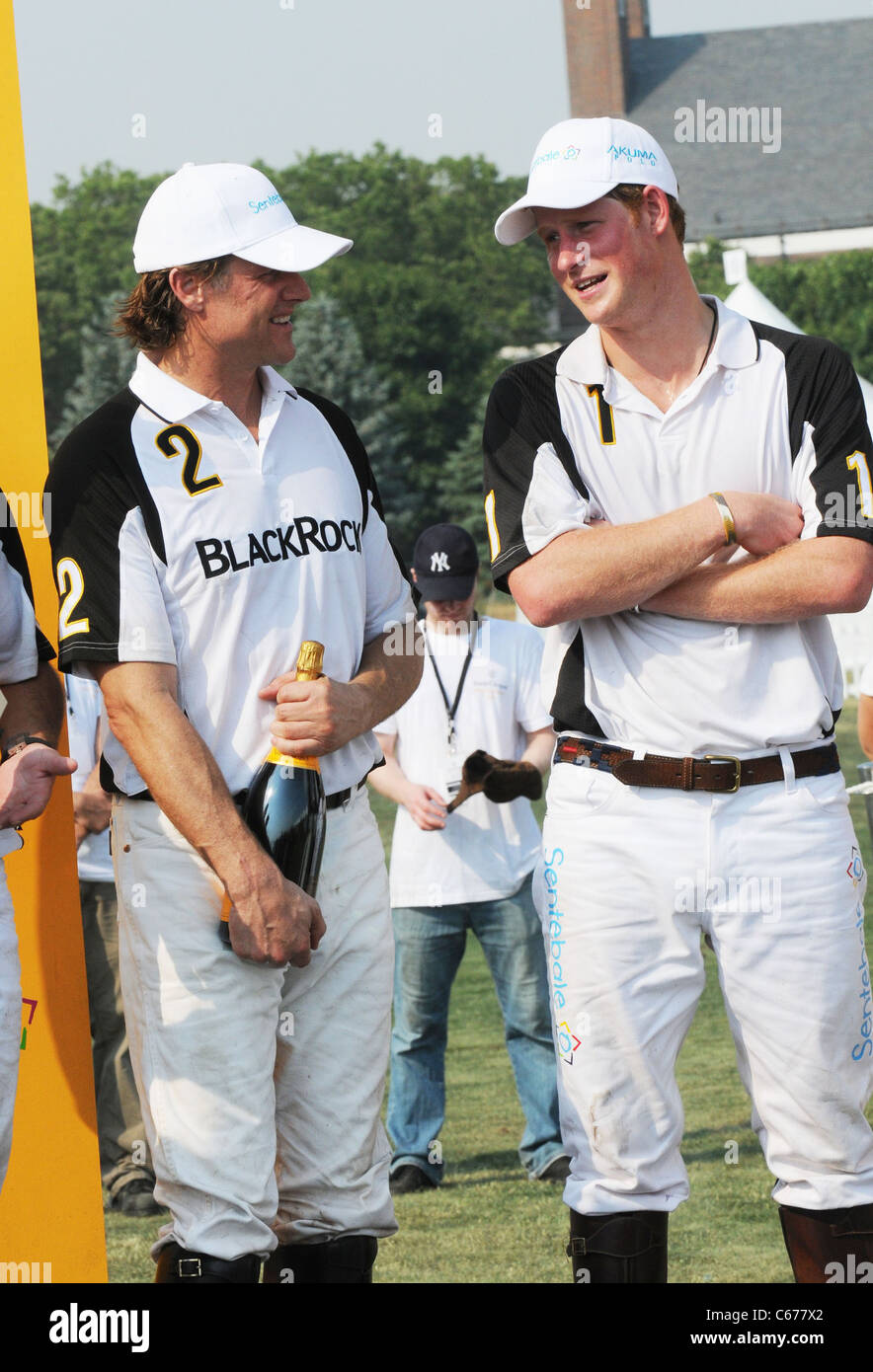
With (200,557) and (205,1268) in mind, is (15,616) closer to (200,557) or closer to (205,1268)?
(200,557)

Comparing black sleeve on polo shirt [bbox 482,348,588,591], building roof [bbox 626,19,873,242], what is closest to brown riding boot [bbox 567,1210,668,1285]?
black sleeve on polo shirt [bbox 482,348,588,591]

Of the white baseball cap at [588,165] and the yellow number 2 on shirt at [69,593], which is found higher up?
the white baseball cap at [588,165]

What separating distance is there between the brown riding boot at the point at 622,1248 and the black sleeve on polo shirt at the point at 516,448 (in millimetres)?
1305

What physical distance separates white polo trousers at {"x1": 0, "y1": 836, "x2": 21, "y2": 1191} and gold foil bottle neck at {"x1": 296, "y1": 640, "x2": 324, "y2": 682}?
69 cm

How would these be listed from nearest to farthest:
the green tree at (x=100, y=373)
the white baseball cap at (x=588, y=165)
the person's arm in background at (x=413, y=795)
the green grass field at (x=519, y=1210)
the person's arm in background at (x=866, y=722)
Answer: the white baseball cap at (x=588, y=165), the person's arm in background at (x=866, y=722), the green grass field at (x=519, y=1210), the person's arm in background at (x=413, y=795), the green tree at (x=100, y=373)

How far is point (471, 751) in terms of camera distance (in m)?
6.78

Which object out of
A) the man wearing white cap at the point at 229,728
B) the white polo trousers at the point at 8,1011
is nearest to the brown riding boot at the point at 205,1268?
the man wearing white cap at the point at 229,728

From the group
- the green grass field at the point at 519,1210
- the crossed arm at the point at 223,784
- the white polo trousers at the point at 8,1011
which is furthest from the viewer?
the green grass field at the point at 519,1210

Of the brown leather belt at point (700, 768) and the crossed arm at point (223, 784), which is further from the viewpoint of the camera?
the brown leather belt at point (700, 768)

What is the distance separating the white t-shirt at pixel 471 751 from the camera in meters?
6.62

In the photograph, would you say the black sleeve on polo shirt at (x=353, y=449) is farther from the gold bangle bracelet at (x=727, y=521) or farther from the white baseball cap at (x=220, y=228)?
the gold bangle bracelet at (x=727, y=521)

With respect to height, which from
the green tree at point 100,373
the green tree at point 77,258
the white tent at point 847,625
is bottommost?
the white tent at point 847,625

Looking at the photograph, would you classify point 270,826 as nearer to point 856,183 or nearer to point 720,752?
point 720,752

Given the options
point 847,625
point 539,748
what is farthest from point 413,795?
point 847,625
